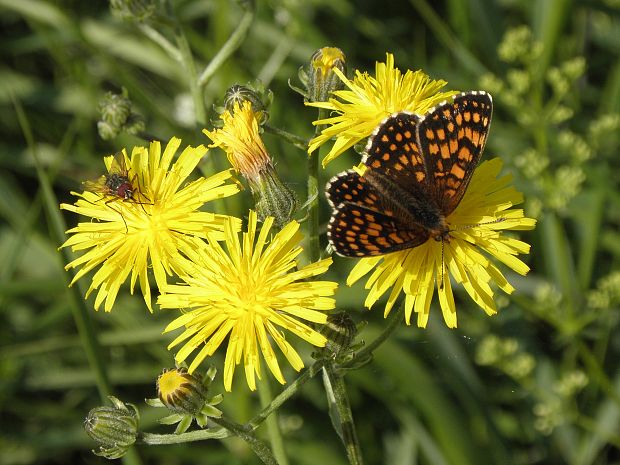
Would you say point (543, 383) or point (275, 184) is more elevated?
point (275, 184)

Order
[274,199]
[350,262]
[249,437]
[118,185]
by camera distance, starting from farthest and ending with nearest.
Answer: [350,262] < [118,185] < [274,199] < [249,437]

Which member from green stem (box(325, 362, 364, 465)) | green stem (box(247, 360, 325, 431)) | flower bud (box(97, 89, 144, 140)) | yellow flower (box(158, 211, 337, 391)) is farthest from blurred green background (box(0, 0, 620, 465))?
green stem (box(247, 360, 325, 431))

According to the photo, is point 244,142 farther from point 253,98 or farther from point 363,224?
point 363,224

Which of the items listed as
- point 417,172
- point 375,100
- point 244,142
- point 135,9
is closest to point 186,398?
point 244,142

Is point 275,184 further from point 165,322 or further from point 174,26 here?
point 165,322

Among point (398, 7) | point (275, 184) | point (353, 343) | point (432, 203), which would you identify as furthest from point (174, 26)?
point (398, 7)

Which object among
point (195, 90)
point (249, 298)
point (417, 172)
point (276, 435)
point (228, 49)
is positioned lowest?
point (276, 435)

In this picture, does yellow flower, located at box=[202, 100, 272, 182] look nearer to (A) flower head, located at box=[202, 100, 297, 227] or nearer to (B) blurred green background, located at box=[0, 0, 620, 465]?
(A) flower head, located at box=[202, 100, 297, 227]
